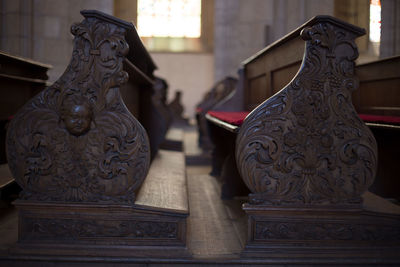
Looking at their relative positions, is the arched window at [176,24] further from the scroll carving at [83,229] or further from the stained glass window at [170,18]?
the scroll carving at [83,229]

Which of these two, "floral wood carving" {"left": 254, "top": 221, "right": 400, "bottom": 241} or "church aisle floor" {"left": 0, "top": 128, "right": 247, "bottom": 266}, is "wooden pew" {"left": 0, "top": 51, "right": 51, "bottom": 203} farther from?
"floral wood carving" {"left": 254, "top": 221, "right": 400, "bottom": 241}

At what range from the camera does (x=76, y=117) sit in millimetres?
2170

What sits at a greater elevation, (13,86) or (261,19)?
(261,19)

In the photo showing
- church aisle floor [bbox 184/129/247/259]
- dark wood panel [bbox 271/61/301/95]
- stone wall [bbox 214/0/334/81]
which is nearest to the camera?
church aisle floor [bbox 184/129/247/259]

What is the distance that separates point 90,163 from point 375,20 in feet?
17.2

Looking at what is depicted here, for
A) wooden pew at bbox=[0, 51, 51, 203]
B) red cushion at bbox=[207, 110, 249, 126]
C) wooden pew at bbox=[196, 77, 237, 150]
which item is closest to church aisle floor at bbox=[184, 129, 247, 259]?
red cushion at bbox=[207, 110, 249, 126]

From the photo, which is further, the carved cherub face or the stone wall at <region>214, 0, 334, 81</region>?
the stone wall at <region>214, 0, 334, 81</region>

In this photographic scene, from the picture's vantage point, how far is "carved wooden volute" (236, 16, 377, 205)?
2225 millimetres

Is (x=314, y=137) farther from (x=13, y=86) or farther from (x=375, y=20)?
(x=375, y=20)

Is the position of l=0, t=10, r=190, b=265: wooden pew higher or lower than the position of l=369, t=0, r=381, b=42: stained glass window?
lower

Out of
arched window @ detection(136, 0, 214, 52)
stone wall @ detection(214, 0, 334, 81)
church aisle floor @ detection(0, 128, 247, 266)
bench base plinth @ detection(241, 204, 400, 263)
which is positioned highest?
arched window @ detection(136, 0, 214, 52)

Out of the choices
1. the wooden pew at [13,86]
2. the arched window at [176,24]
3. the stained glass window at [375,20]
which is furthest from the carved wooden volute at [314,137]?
the arched window at [176,24]

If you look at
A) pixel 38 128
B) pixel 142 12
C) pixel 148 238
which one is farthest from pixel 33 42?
pixel 142 12

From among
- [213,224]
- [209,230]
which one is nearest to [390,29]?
[213,224]
